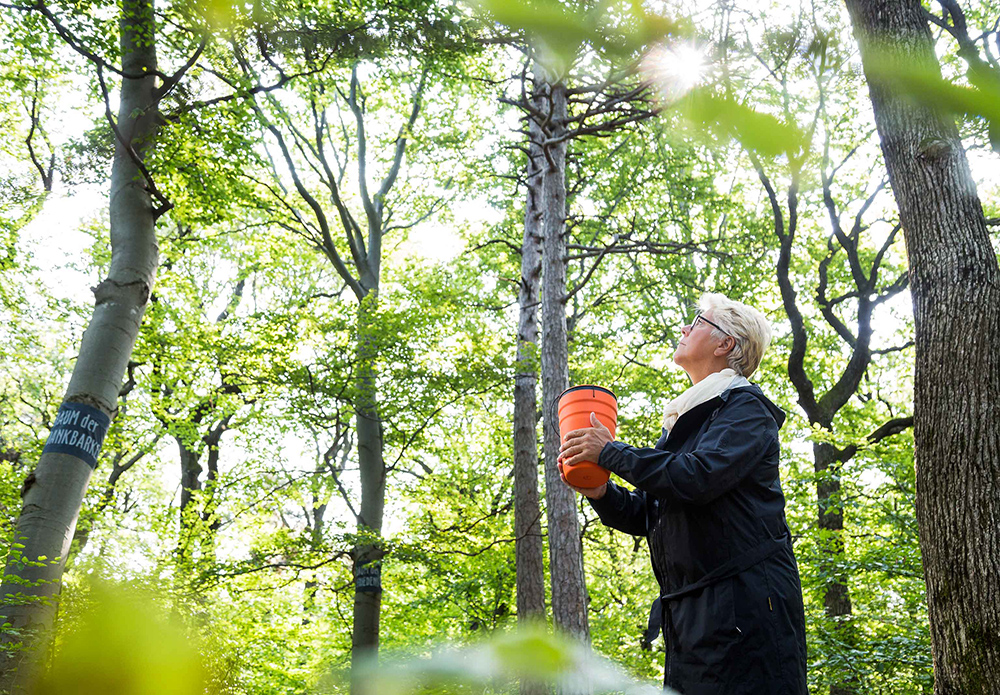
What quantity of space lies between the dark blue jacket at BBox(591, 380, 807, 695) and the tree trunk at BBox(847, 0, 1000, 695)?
5.93ft

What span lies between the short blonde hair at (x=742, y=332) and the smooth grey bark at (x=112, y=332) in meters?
3.05

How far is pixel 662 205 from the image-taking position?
1363 cm

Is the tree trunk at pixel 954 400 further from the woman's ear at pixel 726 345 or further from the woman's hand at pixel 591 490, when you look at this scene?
the woman's hand at pixel 591 490

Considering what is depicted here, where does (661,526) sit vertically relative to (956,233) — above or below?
below

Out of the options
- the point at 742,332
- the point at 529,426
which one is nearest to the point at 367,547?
the point at 529,426

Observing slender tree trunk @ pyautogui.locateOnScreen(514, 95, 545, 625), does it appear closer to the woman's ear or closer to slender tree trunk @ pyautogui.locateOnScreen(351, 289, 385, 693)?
slender tree trunk @ pyautogui.locateOnScreen(351, 289, 385, 693)

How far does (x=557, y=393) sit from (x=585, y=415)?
6.07 m

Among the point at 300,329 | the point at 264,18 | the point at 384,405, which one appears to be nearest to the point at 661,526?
the point at 264,18

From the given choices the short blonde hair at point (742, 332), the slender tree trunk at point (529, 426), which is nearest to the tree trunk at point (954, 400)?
the short blonde hair at point (742, 332)

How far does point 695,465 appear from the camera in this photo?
5.60 ft

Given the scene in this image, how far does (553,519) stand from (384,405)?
331 centimetres

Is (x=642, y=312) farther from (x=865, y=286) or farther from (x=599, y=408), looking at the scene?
(x=599, y=408)

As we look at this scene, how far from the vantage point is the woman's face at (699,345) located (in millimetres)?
2203

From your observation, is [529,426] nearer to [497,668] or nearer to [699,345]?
[699,345]
